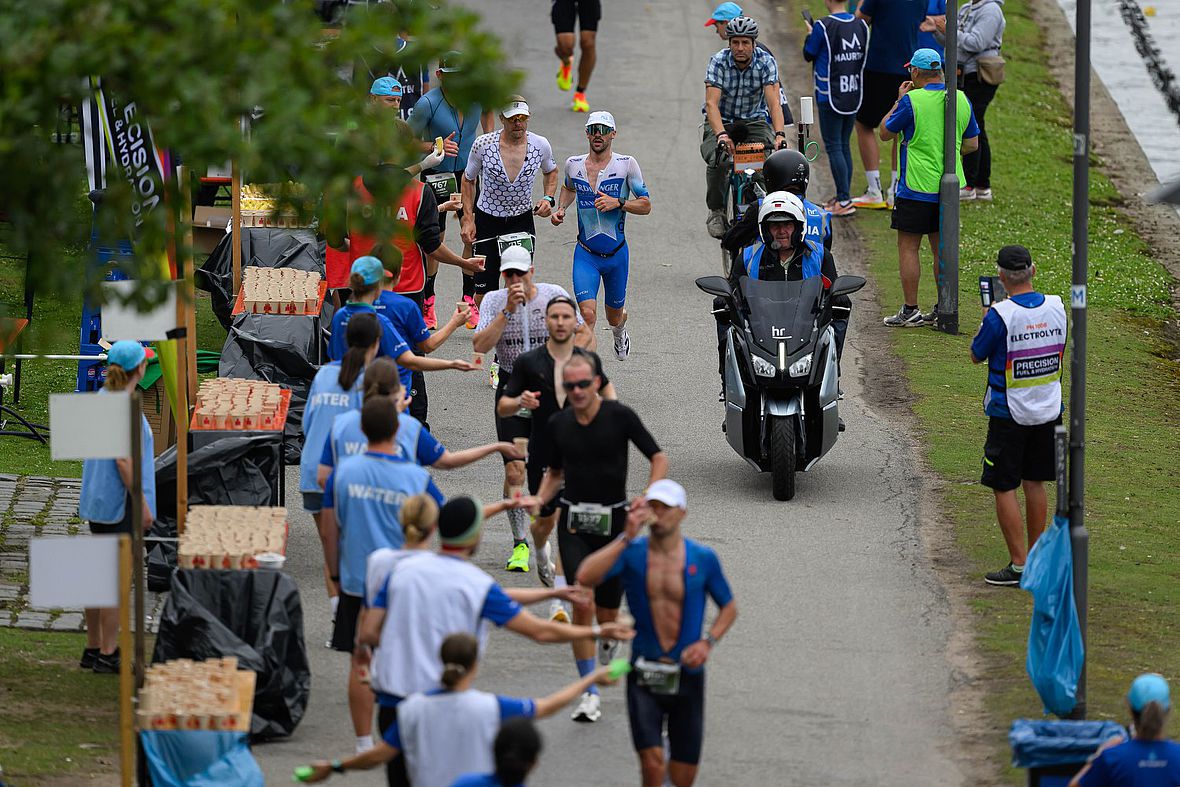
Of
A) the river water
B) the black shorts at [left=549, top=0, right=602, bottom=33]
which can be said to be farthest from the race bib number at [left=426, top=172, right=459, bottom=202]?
the river water

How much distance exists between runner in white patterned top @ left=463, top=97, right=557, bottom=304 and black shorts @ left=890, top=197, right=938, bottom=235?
3.95 meters

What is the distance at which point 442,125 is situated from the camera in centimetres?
1761

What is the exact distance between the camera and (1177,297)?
70.8 feet

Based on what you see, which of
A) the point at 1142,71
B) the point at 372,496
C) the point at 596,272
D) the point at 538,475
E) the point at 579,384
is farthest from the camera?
the point at 1142,71

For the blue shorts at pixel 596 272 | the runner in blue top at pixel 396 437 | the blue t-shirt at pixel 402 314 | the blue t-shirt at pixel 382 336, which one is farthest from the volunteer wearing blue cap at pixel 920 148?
the runner in blue top at pixel 396 437

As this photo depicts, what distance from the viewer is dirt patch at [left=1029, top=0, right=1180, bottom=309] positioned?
Result: 78.4 ft

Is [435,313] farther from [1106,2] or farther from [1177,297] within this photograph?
[1106,2]

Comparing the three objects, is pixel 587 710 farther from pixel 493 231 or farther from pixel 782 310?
pixel 493 231

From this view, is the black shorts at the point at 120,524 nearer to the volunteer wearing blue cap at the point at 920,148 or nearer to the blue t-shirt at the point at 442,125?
the blue t-shirt at the point at 442,125

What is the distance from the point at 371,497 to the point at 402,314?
322 cm

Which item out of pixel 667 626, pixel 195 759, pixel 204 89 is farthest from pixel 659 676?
pixel 204 89

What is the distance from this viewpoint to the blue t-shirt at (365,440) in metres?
10.0

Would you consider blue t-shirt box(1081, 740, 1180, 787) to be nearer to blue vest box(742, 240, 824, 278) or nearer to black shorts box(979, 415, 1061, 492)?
black shorts box(979, 415, 1061, 492)

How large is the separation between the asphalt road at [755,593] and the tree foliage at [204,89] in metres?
0.58
